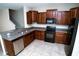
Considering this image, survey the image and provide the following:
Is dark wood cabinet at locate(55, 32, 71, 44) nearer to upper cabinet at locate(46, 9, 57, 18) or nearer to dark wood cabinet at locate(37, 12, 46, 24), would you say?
upper cabinet at locate(46, 9, 57, 18)

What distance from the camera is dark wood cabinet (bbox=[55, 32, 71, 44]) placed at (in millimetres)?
3809

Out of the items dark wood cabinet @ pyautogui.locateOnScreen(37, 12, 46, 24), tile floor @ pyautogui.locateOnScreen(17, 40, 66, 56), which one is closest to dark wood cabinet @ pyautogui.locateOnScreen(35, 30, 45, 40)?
dark wood cabinet @ pyautogui.locateOnScreen(37, 12, 46, 24)

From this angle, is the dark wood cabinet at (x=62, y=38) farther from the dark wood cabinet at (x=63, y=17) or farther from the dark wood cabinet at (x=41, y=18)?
the dark wood cabinet at (x=41, y=18)

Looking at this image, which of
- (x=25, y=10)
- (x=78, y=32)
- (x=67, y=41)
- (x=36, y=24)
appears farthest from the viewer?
(x=36, y=24)

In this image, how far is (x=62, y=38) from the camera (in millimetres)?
3908

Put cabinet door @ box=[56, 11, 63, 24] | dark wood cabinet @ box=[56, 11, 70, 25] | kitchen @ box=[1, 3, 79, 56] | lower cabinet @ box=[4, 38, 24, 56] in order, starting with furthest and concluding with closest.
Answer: cabinet door @ box=[56, 11, 63, 24] → dark wood cabinet @ box=[56, 11, 70, 25] → kitchen @ box=[1, 3, 79, 56] → lower cabinet @ box=[4, 38, 24, 56]

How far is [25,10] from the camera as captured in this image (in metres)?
4.25

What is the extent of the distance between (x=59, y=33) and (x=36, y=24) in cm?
168

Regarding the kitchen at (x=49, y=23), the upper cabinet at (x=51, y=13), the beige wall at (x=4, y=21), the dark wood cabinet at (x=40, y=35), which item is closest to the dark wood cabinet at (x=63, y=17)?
the kitchen at (x=49, y=23)

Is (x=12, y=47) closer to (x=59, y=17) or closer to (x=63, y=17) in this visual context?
(x=59, y=17)

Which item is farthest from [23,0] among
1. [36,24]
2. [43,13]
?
[36,24]

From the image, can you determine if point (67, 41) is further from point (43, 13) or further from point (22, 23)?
point (22, 23)

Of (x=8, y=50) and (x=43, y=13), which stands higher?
(x=43, y=13)

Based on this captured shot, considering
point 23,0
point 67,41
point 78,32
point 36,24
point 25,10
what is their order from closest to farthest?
point 23,0 → point 78,32 → point 67,41 → point 25,10 → point 36,24
